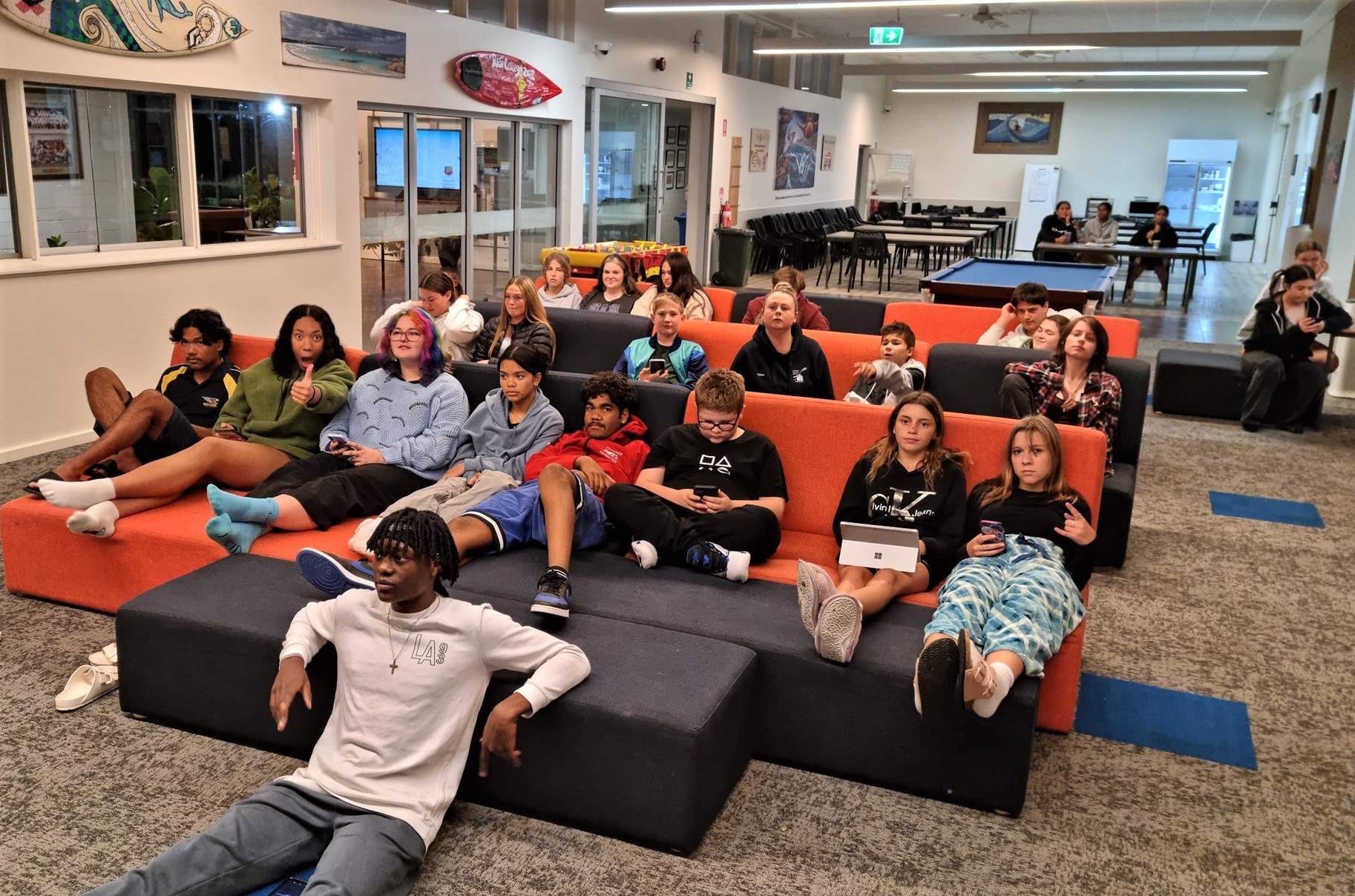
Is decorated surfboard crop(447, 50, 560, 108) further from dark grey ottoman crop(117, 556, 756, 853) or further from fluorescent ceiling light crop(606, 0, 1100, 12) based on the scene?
dark grey ottoman crop(117, 556, 756, 853)

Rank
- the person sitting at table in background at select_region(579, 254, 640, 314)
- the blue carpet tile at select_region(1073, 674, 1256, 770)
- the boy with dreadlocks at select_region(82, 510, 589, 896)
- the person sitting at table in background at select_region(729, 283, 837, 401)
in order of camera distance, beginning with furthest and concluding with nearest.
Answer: the person sitting at table in background at select_region(579, 254, 640, 314), the person sitting at table in background at select_region(729, 283, 837, 401), the blue carpet tile at select_region(1073, 674, 1256, 770), the boy with dreadlocks at select_region(82, 510, 589, 896)

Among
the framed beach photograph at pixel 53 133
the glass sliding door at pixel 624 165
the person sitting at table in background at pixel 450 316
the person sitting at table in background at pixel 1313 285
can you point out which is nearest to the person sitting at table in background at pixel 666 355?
the person sitting at table in background at pixel 450 316

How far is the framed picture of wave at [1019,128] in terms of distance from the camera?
23.4 m

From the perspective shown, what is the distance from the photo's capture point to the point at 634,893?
255 centimetres

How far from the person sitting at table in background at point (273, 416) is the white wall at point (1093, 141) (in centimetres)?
2122

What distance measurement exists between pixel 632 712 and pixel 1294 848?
5.72ft

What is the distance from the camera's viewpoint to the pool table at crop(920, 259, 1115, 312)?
29.6 ft

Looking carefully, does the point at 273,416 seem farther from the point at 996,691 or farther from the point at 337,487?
the point at 996,691

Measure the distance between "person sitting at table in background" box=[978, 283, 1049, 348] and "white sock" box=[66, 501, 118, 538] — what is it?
4.22m

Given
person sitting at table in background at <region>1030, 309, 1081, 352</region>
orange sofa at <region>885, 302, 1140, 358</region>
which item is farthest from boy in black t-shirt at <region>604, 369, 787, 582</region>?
orange sofa at <region>885, 302, 1140, 358</region>

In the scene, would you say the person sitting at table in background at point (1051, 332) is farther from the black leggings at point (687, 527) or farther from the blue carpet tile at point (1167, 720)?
the black leggings at point (687, 527)

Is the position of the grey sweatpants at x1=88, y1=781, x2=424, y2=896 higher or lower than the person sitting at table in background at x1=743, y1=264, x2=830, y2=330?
lower

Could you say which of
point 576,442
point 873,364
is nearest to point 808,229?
point 873,364

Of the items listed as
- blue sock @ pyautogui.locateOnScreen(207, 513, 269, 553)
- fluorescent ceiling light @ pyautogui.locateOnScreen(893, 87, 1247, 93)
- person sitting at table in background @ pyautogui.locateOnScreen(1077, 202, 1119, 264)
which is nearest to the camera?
blue sock @ pyautogui.locateOnScreen(207, 513, 269, 553)
